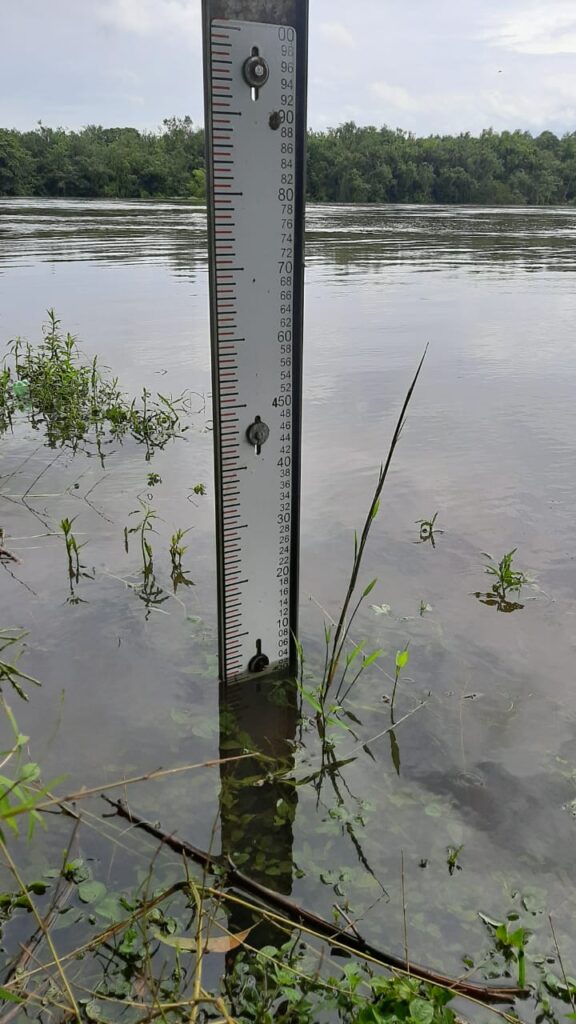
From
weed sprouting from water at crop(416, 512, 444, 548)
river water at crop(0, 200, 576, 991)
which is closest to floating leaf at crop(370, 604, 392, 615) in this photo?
river water at crop(0, 200, 576, 991)

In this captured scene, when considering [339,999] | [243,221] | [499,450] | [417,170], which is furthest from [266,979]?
[417,170]

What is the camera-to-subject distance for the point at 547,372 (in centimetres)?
783

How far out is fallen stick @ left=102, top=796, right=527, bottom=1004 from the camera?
5.70 feet

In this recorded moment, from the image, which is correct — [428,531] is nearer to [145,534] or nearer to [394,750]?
[145,534]

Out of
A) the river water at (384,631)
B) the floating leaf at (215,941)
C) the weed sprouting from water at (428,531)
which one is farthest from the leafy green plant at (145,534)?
the floating leaf at (215,941)

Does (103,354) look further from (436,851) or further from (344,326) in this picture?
(436,851)

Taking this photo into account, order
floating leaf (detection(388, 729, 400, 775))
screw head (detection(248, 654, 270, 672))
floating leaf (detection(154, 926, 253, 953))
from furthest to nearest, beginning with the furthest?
screw head (detection(248, 654, 270, 672))
floating leaf (detection(388, 729, 400, 775))
floating leaf (detection(154, 926, 253, 953))

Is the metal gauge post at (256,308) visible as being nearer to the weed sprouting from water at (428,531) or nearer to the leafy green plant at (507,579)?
the leafy green plant at (507,579)

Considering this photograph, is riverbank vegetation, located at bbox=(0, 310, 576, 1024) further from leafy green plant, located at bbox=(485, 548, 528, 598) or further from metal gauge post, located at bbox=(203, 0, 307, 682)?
leafy green plant, located at bbox=(485, 548, 528, 598)

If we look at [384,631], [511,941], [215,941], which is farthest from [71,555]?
[511,941]

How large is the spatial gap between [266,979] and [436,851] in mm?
701

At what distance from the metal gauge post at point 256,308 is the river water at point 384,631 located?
43cm

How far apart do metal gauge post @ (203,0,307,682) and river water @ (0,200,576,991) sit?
0.43m

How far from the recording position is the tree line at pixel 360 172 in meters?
61.5
